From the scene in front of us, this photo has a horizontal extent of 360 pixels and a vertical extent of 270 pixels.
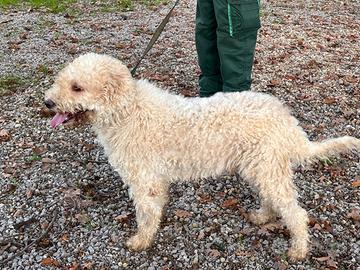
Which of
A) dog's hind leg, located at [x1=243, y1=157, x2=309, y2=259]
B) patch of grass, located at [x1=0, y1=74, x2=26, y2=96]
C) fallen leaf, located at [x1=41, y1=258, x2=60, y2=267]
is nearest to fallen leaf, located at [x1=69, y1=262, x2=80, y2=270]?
fallen leaf, located at [x1=41, y1=258, x2=60, y2=267]

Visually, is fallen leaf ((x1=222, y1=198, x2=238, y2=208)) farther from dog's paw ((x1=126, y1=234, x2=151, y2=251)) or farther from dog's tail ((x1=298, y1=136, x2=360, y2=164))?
dog's tail ((x1=298, y1=136, x2=360, y2=164))

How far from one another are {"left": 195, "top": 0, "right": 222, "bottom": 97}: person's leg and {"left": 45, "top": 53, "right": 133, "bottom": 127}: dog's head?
1.99m

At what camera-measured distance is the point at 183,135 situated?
12.0 ft

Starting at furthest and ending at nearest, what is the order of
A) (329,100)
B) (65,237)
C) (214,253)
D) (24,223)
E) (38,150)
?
(329,100)
(38,150)
(24,223)
(65,237)
(214,253)

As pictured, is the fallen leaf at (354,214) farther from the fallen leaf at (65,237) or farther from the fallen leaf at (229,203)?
the fallen leaf at (65,237)

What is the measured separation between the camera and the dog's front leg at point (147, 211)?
381cm

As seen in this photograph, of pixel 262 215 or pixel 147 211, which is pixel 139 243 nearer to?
pixel 147 211

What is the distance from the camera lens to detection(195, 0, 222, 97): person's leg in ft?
16.7

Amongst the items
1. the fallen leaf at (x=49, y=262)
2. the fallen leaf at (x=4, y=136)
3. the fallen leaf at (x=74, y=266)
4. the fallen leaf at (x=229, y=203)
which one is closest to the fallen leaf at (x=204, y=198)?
the fallen leaf at (x=229, y=203)

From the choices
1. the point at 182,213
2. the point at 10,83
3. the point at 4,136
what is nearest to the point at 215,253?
the point at 182,213

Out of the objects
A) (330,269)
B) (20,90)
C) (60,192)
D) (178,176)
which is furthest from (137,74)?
(330,269)

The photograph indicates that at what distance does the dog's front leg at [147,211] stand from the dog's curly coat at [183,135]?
1 centimetres

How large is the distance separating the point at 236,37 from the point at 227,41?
4.8 inches

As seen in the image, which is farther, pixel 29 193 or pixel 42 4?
pixel 42 4
